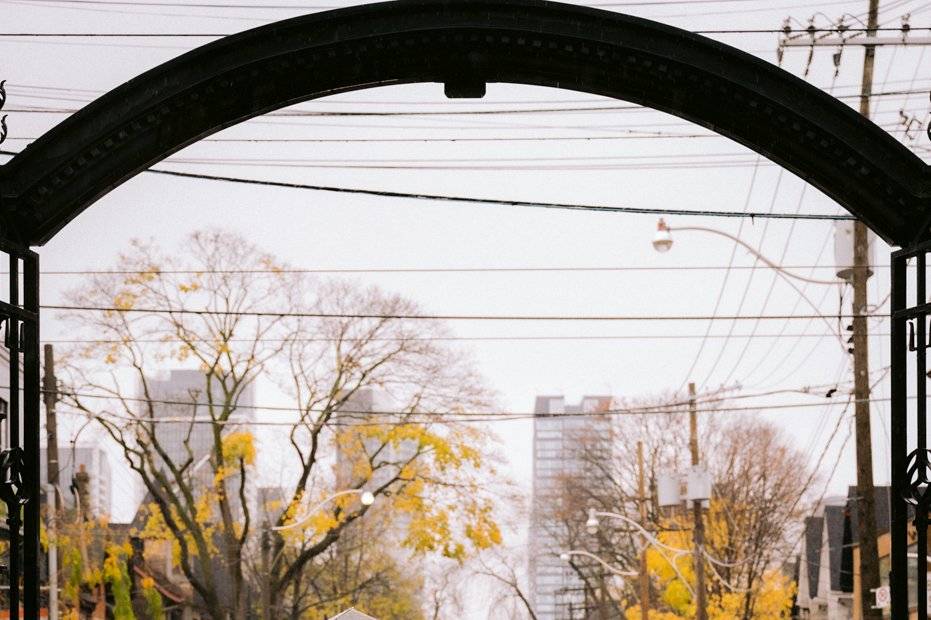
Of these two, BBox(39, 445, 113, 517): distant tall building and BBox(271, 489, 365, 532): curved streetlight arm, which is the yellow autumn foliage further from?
BBox(39, 445, 113, 517): distant tall building

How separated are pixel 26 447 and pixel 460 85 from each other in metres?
3.37

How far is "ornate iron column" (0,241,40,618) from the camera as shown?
309 inches

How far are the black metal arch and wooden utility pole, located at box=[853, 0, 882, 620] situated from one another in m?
13.9

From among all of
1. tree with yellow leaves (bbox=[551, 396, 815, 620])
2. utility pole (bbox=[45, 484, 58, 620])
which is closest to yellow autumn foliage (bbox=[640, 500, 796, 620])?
tree with yellow leaves (bbox=[551, 396, 815, 620])

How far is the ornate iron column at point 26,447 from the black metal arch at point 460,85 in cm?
33

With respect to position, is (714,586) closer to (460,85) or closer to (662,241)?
(662,241)

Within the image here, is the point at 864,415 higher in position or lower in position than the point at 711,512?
higher

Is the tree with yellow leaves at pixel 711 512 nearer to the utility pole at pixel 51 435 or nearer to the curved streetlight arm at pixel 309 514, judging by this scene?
the curved streetlight arm at pixel 309 514

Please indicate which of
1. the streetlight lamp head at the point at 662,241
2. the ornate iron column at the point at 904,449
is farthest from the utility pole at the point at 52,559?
the ornate iron column at the point at 904,449

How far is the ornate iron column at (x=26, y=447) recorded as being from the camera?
25.8 ft

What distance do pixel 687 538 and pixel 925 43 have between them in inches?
1453

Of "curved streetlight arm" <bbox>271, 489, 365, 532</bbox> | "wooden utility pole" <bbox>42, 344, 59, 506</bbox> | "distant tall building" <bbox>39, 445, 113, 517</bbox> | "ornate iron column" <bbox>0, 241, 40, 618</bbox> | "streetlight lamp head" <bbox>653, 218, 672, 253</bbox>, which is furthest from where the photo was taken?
"distant tall building" <bbox>39, 445, 113, 517</bbox>

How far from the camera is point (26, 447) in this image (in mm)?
8141

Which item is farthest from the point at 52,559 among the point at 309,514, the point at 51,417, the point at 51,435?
the point at 309,514
